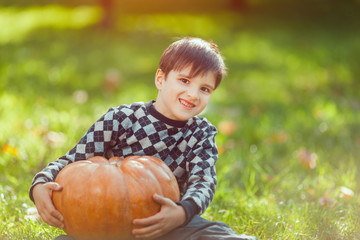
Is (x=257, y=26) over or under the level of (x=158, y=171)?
over

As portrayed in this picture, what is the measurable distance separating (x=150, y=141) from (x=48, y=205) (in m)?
0.62

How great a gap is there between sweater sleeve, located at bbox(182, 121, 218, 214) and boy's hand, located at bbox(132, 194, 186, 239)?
0.11 metres

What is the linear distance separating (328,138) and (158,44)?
448 centimetres

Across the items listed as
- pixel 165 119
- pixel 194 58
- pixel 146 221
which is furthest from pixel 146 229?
pixel 194 58

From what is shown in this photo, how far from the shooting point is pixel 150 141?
8.45 ft

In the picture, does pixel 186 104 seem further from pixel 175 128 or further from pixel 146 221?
pixel 146 221

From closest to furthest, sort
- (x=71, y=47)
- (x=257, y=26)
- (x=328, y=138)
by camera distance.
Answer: (x=328, y=138) < (x=71, y=47) < (x=257, y=26)

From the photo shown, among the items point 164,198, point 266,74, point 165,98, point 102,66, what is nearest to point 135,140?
point 165,98

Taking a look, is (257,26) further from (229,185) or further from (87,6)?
(229,185)

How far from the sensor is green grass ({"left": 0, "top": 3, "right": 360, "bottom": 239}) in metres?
3.01

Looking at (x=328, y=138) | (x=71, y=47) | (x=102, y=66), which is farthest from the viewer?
(x=71, y=47)

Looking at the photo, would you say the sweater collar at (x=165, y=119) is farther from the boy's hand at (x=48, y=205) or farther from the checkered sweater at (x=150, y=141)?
the boy's hand at (x=48, y=205)

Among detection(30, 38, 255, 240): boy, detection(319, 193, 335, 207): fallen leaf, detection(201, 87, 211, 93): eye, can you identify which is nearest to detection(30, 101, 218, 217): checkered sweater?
detection(30, 38, 255, 240): boy

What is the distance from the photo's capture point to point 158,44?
8.40 meters
